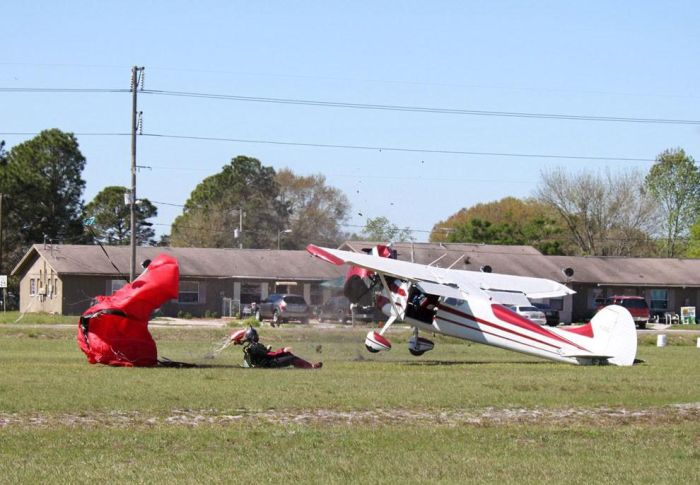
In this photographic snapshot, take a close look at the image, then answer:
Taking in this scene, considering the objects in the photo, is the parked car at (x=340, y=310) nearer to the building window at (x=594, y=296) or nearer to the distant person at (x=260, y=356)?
the distant person at (x=260, y=356)

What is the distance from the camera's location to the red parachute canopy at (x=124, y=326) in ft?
80.2

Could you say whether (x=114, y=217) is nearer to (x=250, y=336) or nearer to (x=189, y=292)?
(x=189, y=292)

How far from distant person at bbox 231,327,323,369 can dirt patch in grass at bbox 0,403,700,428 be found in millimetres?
8022

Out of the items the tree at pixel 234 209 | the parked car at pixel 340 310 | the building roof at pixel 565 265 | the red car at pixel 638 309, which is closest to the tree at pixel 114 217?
the tree at pixel 234 209

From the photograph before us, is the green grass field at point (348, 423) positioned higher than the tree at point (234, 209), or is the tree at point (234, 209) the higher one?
the tree at point (234, 209)

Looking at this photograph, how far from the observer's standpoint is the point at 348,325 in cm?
2995

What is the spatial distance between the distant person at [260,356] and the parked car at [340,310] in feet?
13.9

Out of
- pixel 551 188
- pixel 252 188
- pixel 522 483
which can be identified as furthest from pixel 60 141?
pixel 522 483

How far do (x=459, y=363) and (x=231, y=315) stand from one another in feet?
131

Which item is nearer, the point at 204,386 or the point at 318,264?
the point at 204,386

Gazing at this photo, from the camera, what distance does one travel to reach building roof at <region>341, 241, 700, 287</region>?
7162 cm

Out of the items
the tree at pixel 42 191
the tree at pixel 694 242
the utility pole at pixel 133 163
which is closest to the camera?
the utility pole at pixel 133 163

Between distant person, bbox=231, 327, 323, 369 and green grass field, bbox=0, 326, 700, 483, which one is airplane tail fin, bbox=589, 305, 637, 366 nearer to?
green grass field, bbox=0, 326, 700, 483

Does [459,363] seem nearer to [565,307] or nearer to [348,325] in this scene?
[348,325]
